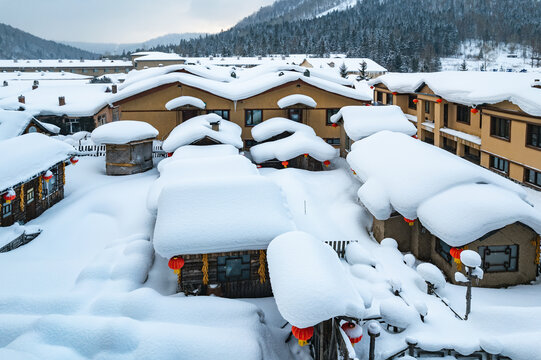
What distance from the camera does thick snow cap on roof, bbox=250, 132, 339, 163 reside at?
85.1 ft

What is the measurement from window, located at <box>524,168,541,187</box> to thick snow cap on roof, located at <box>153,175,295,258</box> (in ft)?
50.3

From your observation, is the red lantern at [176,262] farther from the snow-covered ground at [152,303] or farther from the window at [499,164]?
the window at [499,164]

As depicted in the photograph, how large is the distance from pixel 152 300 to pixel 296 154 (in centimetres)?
1609

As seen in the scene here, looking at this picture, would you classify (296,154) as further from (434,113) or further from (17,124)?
(17,124)

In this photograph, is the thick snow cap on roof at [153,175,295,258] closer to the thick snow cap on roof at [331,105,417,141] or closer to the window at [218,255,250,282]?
the window at [218,255,250,282]

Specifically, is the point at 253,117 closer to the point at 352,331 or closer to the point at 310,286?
the point at 310,286

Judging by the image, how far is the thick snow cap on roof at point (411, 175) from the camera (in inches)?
643

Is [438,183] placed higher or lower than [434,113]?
lower

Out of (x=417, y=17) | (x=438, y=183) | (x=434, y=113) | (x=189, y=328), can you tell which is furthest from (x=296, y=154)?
(x=417, y=17)

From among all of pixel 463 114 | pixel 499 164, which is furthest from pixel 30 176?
pixel 463 114

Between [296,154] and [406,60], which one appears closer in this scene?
[296,154]

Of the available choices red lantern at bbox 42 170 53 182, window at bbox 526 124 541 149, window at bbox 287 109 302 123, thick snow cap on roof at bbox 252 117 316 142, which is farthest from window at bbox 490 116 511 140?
red lantern at bbox 42 170 53 182

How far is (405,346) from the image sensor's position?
10734mm

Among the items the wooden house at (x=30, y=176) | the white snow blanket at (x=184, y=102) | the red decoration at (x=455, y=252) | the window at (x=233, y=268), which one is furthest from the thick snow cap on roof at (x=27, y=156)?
the red decoration at (x=455, y=252)
